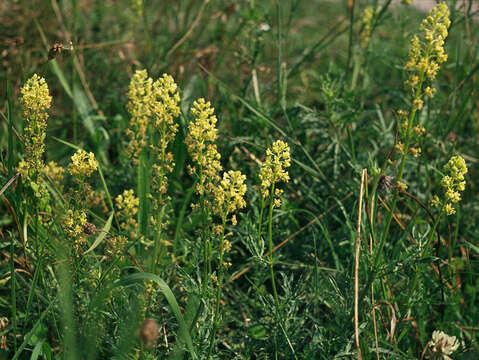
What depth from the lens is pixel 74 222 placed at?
197 cm

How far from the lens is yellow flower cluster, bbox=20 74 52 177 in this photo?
187 centimetres

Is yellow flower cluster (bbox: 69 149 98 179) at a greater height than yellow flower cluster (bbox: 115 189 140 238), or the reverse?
yellow flower cluster (bbox: 69 149 98 179)

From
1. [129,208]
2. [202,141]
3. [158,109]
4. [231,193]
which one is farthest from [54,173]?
[231,193]

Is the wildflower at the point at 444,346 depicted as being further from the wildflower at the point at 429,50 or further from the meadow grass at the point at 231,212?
the wildflower at the point at 429,50

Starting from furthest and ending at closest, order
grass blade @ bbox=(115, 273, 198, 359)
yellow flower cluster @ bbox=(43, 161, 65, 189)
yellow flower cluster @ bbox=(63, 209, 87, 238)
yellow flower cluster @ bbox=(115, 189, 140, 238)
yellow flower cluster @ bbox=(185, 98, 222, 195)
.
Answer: yellow flower cluster @ bbox=(43, 161, 65, 189)
yellow flower cluster @ bbox=(115, 189, 140, 238)
yellow flower cluster @ bbox=(63, 209, 87, 238)
yellow flower cluster @ bbox=(185, 98, 222, 195)
grass blade @ bbox=(115, 273, 198, 359)

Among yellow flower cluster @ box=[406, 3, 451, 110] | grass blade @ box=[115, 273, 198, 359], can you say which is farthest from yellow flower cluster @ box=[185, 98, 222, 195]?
yellow flower cluster @ box=[406, 3, 451, 110]

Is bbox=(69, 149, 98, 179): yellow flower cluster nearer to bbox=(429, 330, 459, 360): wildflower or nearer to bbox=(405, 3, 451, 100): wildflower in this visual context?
bbox=(405, 3, 451, 100): wildflower

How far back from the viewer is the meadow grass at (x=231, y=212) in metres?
1.87

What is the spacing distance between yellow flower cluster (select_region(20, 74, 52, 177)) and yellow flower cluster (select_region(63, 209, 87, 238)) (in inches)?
8.7

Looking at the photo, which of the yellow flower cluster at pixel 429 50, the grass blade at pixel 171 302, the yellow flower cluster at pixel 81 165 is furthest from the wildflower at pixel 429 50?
the yellow flower cluster at pixel 81 165

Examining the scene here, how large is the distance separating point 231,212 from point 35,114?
1.22m

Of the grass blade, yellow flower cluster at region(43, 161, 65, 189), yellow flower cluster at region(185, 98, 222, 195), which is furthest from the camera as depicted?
yellow flower cluster at region(43, 161, 65, 189)

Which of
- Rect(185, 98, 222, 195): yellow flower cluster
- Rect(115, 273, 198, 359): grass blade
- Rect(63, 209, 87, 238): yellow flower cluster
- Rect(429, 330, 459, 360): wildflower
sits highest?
Rect(185, 98, 222, 195): yellow flower cluster

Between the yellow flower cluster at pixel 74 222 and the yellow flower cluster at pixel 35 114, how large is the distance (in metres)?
0.22
